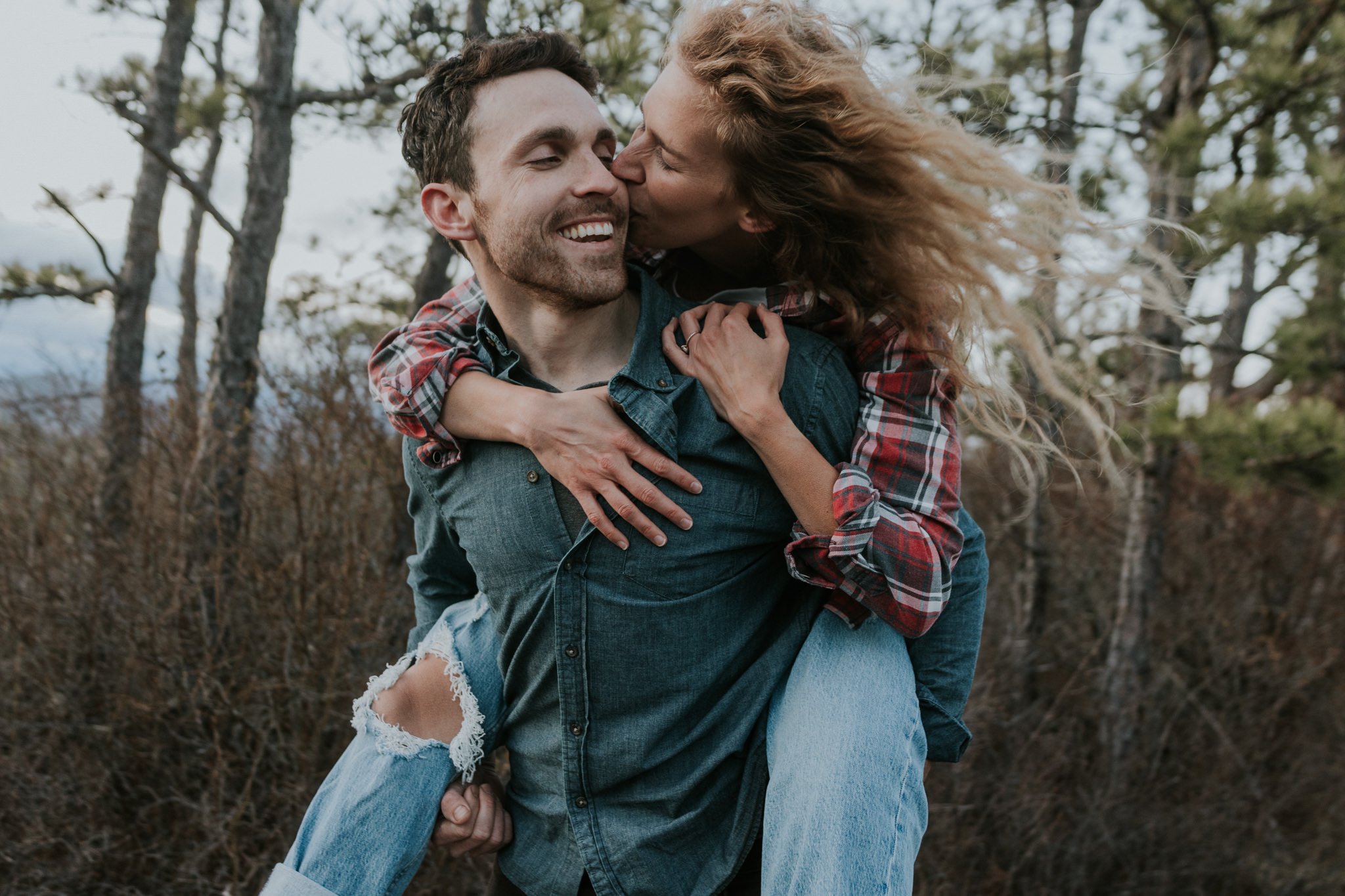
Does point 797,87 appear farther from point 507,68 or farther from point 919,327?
point 507,68

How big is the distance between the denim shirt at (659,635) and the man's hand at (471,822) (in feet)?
0.41

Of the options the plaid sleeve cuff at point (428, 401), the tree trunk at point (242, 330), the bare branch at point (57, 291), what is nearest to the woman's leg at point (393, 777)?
the plaid sleeve cuff at point (428, 401)

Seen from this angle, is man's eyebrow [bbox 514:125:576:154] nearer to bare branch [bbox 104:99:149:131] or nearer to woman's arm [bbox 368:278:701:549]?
woman's arm [bbox 368:278:701:549]

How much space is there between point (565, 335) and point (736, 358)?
42 centimetres

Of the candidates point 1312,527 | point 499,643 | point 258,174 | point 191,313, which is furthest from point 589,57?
point 1312,527

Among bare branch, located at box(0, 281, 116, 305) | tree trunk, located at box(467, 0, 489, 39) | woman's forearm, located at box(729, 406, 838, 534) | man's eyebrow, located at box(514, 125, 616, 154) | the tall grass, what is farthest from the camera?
bare branch, located at box(0, 281, 116, 305)

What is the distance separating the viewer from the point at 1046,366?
2.09 m

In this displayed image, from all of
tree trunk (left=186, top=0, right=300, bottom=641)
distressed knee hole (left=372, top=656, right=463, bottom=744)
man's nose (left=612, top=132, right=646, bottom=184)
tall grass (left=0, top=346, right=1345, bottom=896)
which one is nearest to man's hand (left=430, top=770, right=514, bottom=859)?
distressed knee hole (left=372, top=656, right=463, bottom=744)

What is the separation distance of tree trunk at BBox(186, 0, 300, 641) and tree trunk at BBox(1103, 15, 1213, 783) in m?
4.12

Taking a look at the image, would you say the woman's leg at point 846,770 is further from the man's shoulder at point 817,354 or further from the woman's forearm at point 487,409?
the woman's forearm at point 487,409

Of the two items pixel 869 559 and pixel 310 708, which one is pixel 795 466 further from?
pixel 310 708

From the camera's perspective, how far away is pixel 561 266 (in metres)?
1.98

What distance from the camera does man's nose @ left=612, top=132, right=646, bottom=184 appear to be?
2.05m

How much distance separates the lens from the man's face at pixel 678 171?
197cm
